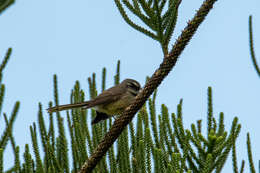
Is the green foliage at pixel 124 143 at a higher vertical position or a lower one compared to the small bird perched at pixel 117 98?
lower

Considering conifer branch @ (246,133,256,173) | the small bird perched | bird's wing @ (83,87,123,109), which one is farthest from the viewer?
bird's wing @ (83,87,123,109)

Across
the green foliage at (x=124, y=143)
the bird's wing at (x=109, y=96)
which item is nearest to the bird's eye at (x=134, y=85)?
the bird's wing at (x=109, y=96)

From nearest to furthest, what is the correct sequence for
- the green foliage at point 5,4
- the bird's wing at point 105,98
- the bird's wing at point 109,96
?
the green foliage at point 5,4
the bird's wing at point 105,98
the bird's wing at point 109,96

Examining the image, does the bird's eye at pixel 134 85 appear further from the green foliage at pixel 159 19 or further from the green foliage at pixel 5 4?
the green foliage at pixel 5 4

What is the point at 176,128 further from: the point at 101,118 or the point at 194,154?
the point at 101,118

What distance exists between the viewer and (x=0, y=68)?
2.32m

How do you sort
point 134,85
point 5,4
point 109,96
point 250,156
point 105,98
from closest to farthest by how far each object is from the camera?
point 5,4
point 250,156
point 105,98
point 109,96
point 134,85

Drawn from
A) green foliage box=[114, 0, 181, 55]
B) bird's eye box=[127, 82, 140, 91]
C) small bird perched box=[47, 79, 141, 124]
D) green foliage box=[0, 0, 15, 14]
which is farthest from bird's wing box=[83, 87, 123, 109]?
green foliage box=[0, 0, 15, 14]

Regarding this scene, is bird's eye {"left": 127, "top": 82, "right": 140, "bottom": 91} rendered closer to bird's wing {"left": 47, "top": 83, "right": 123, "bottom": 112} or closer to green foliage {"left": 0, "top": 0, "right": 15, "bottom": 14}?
bird's wing {"left": 47, "top": 83, "right": 123, "bottom": 112}

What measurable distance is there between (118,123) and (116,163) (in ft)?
2.43

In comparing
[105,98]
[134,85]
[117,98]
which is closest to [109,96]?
[117,98]

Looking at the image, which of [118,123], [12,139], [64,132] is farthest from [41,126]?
[118,123]

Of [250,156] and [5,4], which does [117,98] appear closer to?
[250,156]

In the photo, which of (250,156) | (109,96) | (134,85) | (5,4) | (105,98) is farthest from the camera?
A: (134,85)
